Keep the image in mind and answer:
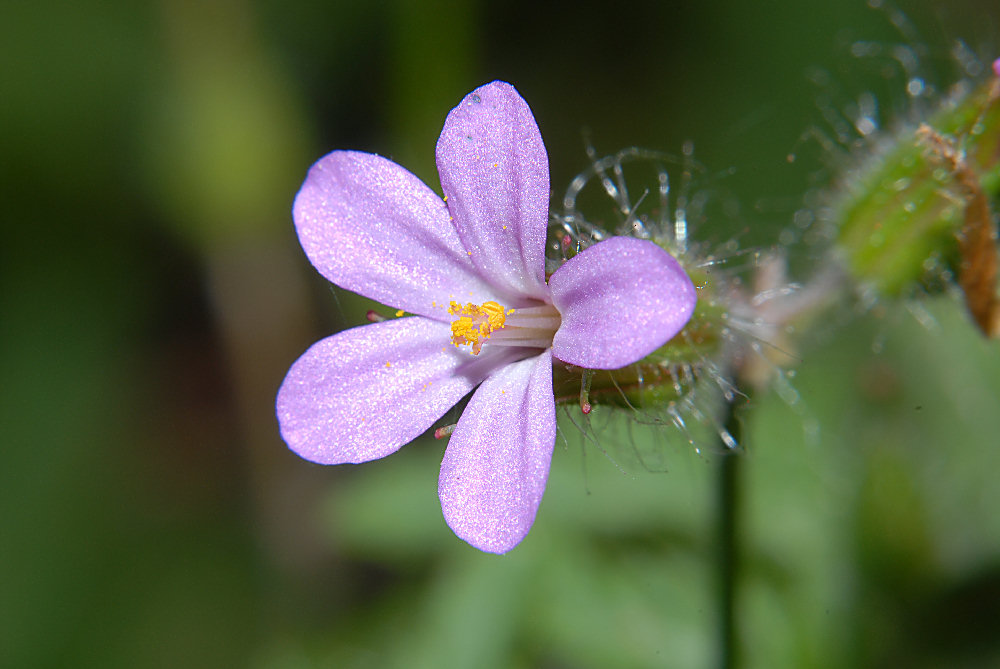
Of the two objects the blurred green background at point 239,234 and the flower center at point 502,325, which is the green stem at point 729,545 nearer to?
the flower center at point 502,325

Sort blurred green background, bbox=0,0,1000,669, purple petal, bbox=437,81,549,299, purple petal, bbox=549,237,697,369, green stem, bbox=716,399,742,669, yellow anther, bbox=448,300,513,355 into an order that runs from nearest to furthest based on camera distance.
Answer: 1. purple petal, bbox=549,237,697,369
2. purple petal, bbox=437,81,549,299
3. yellow anther, bbox=448,300,513,355
4. green stem, bbox=716,399,742,669
5. blurred green background, bbox=0,0,1000,669

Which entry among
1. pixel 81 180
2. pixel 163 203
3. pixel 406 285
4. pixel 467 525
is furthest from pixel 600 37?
pixel 467 525

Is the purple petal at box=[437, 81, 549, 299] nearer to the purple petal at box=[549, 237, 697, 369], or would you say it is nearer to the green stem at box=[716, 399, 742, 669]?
the purple petal at box=[549, 237, 697, 369]

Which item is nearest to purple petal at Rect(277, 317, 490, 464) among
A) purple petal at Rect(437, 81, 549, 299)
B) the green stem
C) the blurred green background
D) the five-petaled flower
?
the five-petaled flower

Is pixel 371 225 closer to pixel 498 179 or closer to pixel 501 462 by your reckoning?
pixel 498 179

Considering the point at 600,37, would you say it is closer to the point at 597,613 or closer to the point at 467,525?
the point at 597,613

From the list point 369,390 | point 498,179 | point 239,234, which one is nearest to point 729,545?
point 369,390
